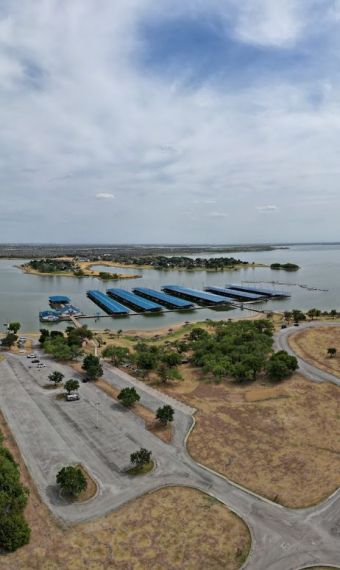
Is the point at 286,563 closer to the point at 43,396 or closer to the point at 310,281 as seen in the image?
the point at 43,396

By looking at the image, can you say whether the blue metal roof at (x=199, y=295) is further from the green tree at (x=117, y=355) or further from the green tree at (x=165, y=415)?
the green tree at (x=165, y=415)

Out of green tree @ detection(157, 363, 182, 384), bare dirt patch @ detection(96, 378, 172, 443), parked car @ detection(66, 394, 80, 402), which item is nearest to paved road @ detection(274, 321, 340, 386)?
green tree @ detection(157, 363, 182, 384)

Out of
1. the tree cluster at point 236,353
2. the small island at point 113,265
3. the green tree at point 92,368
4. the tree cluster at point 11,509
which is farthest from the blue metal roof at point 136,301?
the tree cluster at point 11,509

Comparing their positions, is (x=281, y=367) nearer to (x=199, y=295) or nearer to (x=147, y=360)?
(x=147, y=360)

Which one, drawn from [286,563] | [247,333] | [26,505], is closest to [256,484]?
[286,563]

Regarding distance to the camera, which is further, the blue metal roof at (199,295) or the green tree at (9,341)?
the blue metal roof at (199,295)

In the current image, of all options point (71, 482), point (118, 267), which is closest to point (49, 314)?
point (71, 482)

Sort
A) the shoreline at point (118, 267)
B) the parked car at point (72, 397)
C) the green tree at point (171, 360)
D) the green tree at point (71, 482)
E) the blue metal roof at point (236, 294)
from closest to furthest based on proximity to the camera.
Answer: the green tree at point (71, 482)
the parked car at point (72, 397)
the green tree at point (171, 360)
the blue metal roof at point (236, 294)
the shoreline at point (118, 267)

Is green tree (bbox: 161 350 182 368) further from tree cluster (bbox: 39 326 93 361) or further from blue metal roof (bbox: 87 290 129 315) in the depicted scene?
blue metal roof (bbox: 87 290 129 315)
